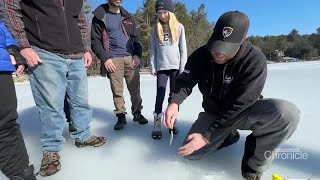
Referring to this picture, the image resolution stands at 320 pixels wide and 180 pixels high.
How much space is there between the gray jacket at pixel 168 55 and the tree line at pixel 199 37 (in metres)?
2.72

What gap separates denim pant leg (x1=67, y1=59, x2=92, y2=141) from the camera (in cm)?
223

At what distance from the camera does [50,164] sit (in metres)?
1.92

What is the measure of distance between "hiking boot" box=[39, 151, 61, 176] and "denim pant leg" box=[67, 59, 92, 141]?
0.31 metres

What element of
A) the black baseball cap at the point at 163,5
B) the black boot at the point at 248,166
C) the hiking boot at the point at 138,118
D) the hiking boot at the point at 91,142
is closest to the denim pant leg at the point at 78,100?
the hiking boot at the point at 91,142

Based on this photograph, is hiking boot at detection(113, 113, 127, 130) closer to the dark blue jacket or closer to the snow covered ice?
the snow covered ice

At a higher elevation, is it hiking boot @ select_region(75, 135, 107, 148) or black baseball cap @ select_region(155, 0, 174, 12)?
black baseball cap @ select_region(155, 0, 174, 12)

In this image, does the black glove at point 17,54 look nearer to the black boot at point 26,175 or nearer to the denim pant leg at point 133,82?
the black boot at point 26,175

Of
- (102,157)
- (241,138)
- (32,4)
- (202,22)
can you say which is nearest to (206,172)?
(241,138)

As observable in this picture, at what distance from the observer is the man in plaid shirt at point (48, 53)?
75.5 inches

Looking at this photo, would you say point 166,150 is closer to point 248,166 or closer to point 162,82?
point 248,166

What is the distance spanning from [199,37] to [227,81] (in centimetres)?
3823

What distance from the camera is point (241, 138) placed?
227 cm

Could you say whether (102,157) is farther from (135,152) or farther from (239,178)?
(239,178)

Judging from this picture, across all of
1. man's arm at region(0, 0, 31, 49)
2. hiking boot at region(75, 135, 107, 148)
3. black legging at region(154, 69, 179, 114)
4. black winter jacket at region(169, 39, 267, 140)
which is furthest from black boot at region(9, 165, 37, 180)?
black legging at region(154, 69, 179, 114)
